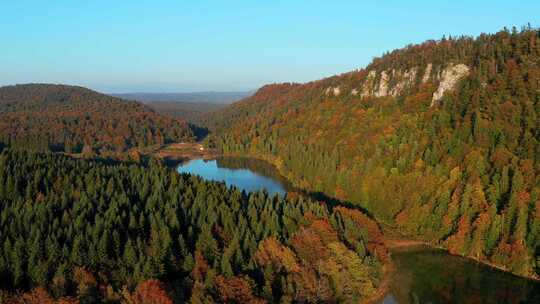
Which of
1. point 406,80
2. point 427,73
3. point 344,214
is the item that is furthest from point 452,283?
point 406,80

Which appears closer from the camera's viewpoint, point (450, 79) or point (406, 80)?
point (450, 79)

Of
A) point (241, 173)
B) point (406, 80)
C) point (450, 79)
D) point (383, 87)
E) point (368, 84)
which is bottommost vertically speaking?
point (241, 173)

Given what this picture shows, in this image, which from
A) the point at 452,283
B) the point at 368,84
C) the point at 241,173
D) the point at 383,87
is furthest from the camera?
the point at 368,84

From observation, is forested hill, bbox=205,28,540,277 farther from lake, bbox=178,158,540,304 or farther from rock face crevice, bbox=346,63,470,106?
lake, bbox=178,158,540,304

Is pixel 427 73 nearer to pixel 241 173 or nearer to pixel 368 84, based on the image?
pixel 368 84

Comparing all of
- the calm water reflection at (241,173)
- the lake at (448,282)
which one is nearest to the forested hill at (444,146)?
the lake at (448,282)
